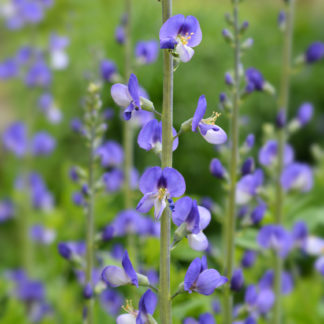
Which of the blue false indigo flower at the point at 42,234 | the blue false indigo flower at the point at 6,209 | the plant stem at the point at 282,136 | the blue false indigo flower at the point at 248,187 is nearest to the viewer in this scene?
the blue false indigo flower at the point at 248,187

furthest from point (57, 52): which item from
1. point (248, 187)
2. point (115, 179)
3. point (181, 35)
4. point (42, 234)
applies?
point (181, 35)

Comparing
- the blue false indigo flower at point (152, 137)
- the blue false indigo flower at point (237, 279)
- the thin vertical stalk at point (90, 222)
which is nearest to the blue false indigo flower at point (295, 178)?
the blue false indigo flower at point (237, 279)

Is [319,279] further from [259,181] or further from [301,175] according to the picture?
[259,181]

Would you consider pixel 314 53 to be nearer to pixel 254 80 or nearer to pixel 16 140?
pixel 254 80

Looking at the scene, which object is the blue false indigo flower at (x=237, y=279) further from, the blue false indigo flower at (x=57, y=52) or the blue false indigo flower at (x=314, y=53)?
the blue false indigo flower at (x=57, y=52)

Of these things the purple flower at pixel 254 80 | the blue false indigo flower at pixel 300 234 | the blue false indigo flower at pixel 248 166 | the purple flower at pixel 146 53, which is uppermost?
the purple flower at pixel 254 80

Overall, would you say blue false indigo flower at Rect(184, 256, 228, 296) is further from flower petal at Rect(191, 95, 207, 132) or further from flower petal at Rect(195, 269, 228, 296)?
flower petal at Rect(191, 95, 207, 132)
